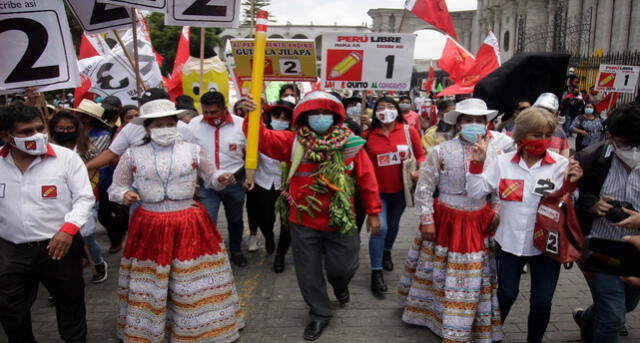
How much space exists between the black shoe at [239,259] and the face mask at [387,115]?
2.34 m

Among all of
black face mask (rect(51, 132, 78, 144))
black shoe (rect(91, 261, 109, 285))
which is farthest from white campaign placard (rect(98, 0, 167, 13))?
black shoe (rect(91, 261, 109, 285))

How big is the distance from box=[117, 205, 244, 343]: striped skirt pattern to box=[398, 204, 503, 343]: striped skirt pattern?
1700 millimetres

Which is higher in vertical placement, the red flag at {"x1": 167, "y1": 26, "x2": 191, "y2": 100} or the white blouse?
the red flag at {"x1": 167, "y1": 26, "x2": 191, "y2": 100}

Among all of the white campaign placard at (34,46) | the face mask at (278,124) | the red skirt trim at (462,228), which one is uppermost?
the white campaign placard at (34,46)

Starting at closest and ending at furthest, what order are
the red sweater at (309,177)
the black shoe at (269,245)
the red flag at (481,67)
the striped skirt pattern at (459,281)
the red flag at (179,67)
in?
the striped skirt pattern at (459,281) → the red sweater at (309,177) → the black shoe at (269,245) → the red flag at (481,67) → the red flag at (179,67)

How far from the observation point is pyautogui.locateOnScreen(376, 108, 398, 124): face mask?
17.7ft

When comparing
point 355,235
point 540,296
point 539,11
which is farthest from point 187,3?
point 539,11

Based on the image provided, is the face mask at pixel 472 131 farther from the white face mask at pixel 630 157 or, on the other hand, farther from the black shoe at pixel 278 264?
the black shoe at pixel 278 264

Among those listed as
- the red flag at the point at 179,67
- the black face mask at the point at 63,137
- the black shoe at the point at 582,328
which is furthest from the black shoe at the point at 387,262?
the red flag at the point at 179,67

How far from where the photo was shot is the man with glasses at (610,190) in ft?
10.5

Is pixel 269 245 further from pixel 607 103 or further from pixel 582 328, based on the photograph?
pixel 607 103

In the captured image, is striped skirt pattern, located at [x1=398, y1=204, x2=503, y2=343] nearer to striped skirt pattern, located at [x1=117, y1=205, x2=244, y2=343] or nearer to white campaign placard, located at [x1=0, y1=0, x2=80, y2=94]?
striped skirt pattern, located at [x1=117, y1=205, x2=244, y2=343]

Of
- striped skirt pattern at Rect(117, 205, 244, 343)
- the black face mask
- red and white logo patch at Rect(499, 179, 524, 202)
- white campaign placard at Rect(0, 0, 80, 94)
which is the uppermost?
white campaign placard at Rect(0, 0, 80, 94)

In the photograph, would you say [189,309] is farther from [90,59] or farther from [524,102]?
[90,59]
